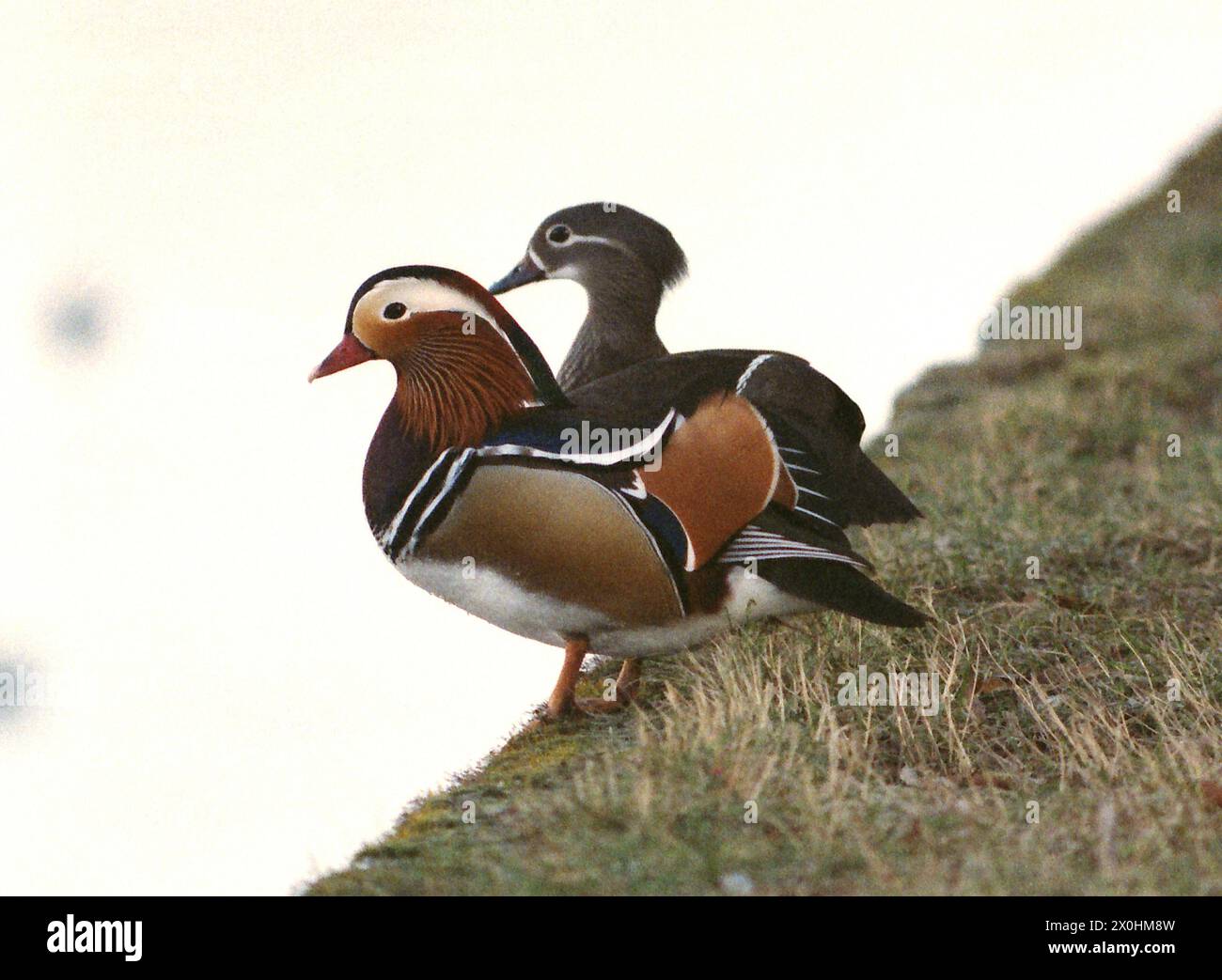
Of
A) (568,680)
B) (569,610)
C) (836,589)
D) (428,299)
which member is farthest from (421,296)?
(836,589)

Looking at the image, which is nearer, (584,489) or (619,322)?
(584,489)

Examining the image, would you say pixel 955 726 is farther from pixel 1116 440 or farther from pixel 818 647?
pixel 1116 440

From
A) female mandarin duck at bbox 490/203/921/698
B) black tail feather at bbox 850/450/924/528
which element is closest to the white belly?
black tail feather at bbox 850/450/924/528

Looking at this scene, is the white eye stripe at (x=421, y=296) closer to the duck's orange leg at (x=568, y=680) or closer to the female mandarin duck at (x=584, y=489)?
the female mandarin duck at (x=584, y=489)

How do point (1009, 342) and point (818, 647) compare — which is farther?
point (1009, 342)

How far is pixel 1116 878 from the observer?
10.8ft

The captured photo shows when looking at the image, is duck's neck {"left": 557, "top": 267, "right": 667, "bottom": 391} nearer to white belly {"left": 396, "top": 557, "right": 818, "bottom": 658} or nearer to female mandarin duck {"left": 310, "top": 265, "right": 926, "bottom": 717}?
female mandarin duck {"left": 310, "top": 265, "right": 926, "bottom": 717}

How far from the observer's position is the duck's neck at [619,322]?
219 inches

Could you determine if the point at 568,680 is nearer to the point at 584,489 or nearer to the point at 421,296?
the point at 584,489

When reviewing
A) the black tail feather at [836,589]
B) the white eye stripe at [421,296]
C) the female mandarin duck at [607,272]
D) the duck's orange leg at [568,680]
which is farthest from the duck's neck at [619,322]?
the black tail feather at [836,589]

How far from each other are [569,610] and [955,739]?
1201 mm

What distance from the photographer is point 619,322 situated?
558 centimetres
